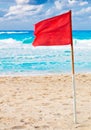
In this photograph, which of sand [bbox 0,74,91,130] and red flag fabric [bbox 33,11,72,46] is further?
sand [bbox 0,74,91,130]

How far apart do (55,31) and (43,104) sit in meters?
A: 2.44

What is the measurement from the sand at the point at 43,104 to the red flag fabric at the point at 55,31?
57.0 inches

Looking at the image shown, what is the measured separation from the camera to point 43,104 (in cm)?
936

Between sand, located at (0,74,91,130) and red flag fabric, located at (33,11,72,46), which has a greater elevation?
red flag fabric, located at (33,11,72,46)

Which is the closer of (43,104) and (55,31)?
(55,31)

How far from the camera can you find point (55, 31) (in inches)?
292

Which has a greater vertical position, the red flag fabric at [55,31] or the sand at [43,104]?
the red flag fabric at [55,31]

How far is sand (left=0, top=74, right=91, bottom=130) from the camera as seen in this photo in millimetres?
7551

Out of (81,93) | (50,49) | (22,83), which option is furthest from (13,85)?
(50,49)

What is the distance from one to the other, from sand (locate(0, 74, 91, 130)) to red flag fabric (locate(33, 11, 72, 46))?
1447 millimetres

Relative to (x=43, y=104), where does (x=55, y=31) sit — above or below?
above

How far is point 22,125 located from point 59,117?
885mm

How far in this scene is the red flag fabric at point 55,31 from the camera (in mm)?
7387

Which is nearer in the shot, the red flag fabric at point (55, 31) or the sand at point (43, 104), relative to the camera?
the red flag fabric at point (55, 31)
